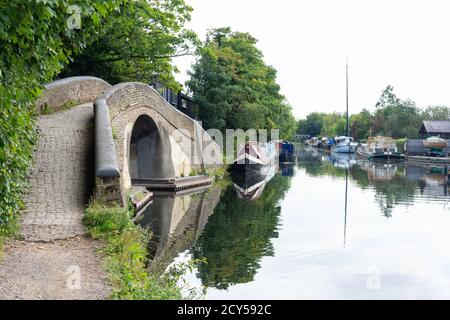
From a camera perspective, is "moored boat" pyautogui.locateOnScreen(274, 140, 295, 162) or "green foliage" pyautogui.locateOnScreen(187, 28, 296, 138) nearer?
"green foliage" pyautogui.locateOnScreen(187, 28, 296, 138)

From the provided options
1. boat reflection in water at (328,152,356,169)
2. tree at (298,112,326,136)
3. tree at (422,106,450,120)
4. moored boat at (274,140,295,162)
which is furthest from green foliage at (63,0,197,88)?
tree at (298,112,326,136)

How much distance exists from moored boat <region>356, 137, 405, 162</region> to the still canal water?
1215 inches

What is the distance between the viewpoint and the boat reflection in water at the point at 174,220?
35.4ft

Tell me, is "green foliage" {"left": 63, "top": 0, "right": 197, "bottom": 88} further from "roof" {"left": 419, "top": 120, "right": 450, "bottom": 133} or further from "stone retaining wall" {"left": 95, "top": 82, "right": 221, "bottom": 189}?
"roof" {"left": 419, "top": 120, "right": 450, "bottom": 133}

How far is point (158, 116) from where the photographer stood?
66.1 feet

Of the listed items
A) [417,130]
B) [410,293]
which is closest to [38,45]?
[410,293]

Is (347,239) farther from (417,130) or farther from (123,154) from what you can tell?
(417,130)

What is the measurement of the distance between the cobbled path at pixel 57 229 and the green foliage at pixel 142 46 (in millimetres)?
7074

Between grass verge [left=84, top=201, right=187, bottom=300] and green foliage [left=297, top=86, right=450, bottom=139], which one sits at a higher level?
green foliage [left=297, top=86, right=450, bottom=139]

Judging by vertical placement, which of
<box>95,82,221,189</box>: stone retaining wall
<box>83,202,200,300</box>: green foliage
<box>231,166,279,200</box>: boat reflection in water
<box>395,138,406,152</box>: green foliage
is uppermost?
<box>95,82,221,189</box>: stone retaining wall

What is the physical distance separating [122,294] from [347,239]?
7875 millimetres

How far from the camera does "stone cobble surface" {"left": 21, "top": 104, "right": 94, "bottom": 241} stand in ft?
27.1

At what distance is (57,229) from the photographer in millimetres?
8133

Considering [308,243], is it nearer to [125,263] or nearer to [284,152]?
[125,263]
